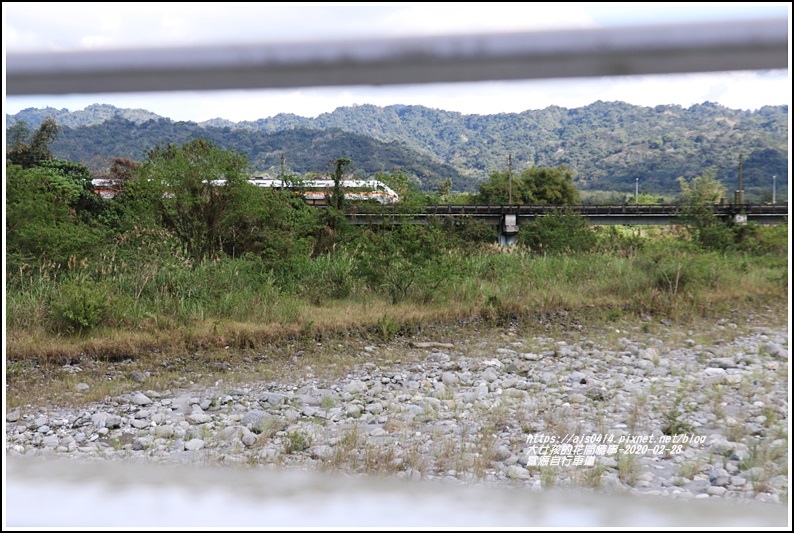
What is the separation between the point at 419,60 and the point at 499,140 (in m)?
0.47

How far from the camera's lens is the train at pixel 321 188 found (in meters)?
1.24

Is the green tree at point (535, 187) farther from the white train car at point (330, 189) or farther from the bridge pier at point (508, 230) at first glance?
the white train car at point (330, 189)

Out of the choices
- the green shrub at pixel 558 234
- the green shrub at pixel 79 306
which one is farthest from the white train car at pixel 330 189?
the green shrub at pixel 79 306

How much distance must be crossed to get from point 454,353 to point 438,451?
22 centimetres

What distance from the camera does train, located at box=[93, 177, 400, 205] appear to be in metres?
1.24

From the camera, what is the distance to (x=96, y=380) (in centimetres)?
119

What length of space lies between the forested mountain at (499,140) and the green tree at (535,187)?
0.06 feet

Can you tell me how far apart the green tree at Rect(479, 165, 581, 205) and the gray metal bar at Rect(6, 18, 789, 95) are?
20.8 inches

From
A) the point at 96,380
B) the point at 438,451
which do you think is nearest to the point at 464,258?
the point at 438,451

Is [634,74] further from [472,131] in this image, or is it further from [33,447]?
[33,447]

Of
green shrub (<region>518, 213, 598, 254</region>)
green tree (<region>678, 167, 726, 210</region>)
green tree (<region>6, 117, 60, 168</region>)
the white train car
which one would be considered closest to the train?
the white train car

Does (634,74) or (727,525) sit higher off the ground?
(634,74)

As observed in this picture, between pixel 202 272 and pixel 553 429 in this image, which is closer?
pixel 553 429

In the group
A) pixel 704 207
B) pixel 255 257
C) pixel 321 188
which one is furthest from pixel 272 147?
pixel 704 207
